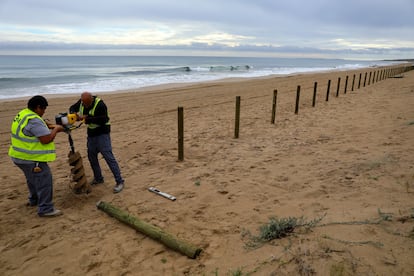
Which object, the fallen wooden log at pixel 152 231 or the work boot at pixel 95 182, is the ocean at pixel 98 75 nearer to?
the work boot at pixel 95 182

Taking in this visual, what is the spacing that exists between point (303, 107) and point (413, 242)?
1005 cm

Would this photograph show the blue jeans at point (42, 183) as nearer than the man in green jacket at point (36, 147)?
No

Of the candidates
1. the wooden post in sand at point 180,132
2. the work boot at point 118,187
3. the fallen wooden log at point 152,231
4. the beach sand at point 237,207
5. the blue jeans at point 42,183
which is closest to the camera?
the beach sand at point 237,207

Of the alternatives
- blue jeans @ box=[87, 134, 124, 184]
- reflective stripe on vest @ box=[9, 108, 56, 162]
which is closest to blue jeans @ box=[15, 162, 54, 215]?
reflective stripe on vest @ box=[9, 108, 56, 162]

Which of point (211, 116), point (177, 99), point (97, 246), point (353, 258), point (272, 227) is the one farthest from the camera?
point (177, 99)

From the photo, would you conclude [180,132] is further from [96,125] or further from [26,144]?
[26,144]

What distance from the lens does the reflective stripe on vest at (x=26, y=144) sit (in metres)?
3.83

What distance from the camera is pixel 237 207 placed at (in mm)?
4207

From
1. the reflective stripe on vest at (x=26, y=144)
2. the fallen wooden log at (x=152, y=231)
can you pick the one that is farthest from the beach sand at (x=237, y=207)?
the reflective stripe on vest at (x=26, y=144)

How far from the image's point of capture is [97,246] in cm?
354

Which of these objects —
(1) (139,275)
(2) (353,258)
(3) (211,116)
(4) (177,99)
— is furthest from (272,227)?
(4) (177,99)

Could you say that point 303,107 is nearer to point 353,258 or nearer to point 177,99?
point 177,99

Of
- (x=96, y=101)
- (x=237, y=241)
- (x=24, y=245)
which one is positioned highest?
(x=96, y=101)

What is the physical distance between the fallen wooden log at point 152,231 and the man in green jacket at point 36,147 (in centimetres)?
72
